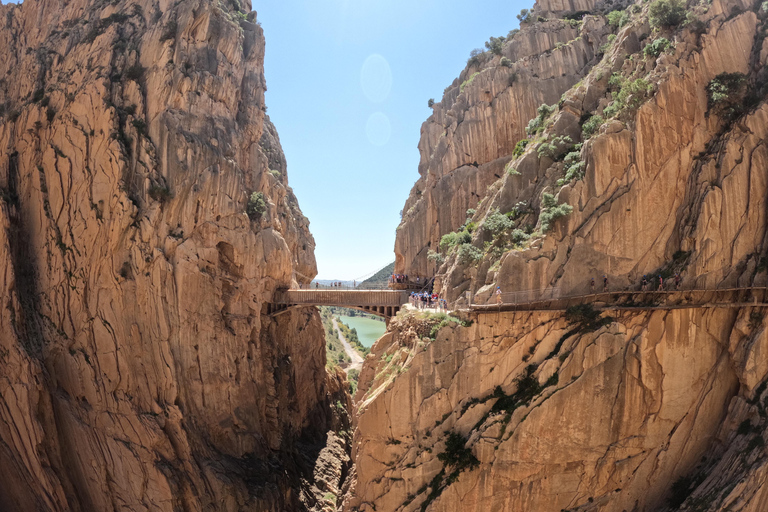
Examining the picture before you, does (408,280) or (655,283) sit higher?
(408,280)

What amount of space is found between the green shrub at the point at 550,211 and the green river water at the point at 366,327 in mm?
97123

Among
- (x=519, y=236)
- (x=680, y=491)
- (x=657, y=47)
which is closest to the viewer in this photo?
(x=680, y=491)

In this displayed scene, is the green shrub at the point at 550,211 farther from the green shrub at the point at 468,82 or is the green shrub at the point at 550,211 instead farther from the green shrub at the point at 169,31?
the green shrub at the point at 169,31

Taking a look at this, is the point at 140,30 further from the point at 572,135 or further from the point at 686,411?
the point at 686,411

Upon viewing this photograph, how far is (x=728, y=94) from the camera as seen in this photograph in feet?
71.7

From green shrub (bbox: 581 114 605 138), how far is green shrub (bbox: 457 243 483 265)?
781cm

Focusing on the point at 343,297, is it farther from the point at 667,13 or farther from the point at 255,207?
the point at 667,13

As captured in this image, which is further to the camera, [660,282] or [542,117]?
[542,117]

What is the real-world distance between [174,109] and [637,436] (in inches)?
1343

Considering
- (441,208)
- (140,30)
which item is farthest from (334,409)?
(140,30)

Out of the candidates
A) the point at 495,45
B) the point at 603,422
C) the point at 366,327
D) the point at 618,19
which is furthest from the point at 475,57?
the point at 366,327

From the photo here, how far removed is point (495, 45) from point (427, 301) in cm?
2140

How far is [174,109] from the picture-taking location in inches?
1351

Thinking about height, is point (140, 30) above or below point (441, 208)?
above
